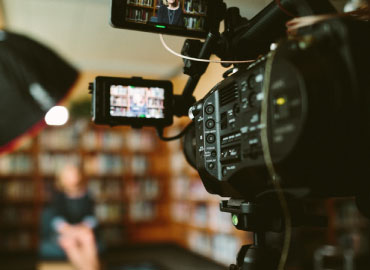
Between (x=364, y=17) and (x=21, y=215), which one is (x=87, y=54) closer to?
(x=21, y=215)

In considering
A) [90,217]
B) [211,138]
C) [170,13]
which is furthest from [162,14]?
[90,217]

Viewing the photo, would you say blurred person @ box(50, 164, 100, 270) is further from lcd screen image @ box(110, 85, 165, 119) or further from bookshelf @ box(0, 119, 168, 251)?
lcd screen image @ box(110, 85, 165, 119)

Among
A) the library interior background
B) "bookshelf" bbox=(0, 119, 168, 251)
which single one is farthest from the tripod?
"bookshelf" bbox=(0, 119, 168, 251)

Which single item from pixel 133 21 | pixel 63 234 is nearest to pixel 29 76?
pixel 133 21

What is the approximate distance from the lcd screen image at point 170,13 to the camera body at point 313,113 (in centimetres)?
24

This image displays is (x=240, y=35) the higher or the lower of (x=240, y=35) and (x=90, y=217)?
the higher

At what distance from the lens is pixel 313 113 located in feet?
1.38

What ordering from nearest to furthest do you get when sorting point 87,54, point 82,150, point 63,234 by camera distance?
1. point 63,234
2. point 87,54
3. point 82,150

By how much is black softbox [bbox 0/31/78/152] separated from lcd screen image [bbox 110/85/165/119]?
13cm

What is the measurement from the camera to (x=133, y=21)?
0.70 meters

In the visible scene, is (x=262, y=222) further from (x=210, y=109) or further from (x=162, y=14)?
(x=162, y=14)

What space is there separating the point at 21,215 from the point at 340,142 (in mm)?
5000

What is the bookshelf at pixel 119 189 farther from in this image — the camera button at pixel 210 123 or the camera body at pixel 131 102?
the camera button at pixel 210 123

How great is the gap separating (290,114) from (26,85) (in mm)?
636
